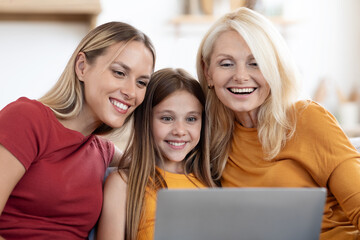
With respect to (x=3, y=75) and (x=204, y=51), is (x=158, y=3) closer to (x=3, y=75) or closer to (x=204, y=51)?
(x=3, y=75)

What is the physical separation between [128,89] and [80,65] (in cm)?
17

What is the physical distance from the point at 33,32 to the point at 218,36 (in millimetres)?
1679

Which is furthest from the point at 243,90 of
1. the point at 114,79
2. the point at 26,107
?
the point at 26,107

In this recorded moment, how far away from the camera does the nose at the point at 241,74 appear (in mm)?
1507

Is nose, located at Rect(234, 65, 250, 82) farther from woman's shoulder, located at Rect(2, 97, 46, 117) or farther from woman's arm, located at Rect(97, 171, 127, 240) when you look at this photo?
woman's shoulder, located at Rect(2, 97, 46, 117)

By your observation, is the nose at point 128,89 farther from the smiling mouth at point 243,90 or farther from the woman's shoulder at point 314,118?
the woman's shoulder at point 314,118

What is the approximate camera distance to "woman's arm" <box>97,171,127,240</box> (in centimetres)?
139

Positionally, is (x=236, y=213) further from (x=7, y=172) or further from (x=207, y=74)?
(x=207, y=74)

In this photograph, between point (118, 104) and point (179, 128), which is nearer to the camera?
point (118, 104)

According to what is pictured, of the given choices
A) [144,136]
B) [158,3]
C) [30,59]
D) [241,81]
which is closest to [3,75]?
[30,59]

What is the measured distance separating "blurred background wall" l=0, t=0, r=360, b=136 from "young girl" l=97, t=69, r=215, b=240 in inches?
53.2

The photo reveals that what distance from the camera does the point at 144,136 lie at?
158 centimetres

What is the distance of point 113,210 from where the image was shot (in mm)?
1421

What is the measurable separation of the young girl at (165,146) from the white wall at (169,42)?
156 centimetres
